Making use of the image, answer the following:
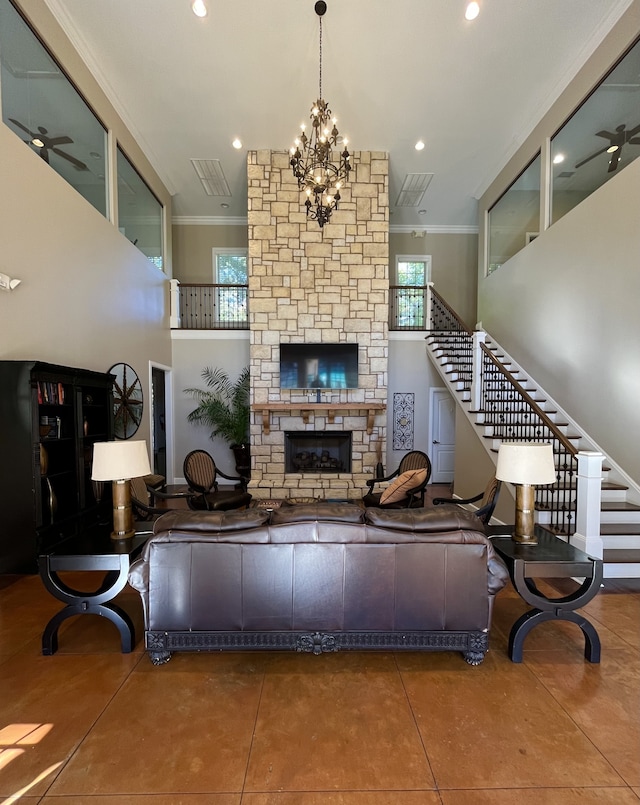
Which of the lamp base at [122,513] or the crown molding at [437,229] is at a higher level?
the crown molding at [437,229]

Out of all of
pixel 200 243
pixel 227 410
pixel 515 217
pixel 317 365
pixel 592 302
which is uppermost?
pixel 200 243

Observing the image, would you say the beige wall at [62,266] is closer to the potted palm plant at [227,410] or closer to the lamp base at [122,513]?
the potted palm plant at [227,410]

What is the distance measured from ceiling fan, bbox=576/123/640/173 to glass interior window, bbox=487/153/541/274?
1.41 m

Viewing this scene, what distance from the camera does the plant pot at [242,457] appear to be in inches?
293

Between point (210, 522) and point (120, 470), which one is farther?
point (120, 470)

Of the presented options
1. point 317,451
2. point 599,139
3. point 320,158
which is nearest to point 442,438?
point 317,451

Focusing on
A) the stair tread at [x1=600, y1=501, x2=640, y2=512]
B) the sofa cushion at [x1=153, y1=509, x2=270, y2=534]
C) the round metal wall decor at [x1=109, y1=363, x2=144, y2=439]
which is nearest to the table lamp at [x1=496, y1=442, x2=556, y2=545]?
the sofa cushion at [x1=153, y1=509, x2=270, y2=534]

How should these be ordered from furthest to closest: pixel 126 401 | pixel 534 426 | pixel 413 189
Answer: pixel 413 189 → pixel 126 401 → pixel 534 426

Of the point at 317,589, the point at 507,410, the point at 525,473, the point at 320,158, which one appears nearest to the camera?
the point at 317,589

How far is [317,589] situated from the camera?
2.26 m

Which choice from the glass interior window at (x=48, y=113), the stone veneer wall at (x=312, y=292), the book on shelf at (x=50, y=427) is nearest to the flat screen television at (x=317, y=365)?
the stone veneer wall at (x=312, y=292)

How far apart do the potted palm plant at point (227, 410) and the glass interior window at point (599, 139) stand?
5.98 metres

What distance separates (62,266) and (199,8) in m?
2.97

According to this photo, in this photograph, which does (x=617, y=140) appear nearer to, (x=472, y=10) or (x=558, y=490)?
(x=472, y=10)
